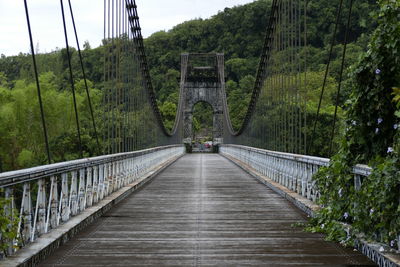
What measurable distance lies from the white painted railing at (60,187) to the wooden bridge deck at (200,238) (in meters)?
0.32

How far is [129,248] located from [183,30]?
276 ft

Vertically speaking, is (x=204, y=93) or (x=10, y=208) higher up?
(x=204, y=93)

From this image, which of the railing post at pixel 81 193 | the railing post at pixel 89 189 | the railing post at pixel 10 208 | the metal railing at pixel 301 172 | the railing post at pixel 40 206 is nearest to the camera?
the railing post at pixel 10 208

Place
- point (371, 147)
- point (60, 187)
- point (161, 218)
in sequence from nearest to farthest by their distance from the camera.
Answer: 1. point (371, 147)
2. point (161, 218)
3. point (60, 187)

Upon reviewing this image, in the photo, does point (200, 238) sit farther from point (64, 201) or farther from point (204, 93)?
point (204, 93)

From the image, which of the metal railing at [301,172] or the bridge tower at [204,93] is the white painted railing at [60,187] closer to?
the metal railing at [301,172]

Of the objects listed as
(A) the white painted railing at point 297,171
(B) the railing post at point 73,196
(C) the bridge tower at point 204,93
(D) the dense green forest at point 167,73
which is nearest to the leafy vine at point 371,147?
(A) the white painted railing at point 297,171

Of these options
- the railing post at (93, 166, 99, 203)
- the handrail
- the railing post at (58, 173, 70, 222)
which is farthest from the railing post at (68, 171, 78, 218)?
the railing post at (93, 166, 99, 203)

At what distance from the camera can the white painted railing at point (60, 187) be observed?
479 centimetres

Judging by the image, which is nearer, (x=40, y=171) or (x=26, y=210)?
(x=26, y=210)

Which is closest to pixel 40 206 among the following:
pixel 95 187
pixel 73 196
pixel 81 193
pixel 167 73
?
pixel 73 196

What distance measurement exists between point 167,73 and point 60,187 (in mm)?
71803

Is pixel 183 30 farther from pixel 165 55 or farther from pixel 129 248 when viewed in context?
pixel 129 248

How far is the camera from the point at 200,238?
6004 mm
